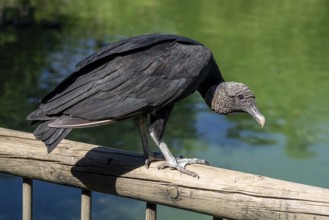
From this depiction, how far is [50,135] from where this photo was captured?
165 centimetres

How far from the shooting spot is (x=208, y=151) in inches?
232

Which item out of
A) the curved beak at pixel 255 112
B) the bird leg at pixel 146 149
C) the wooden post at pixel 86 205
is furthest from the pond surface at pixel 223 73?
the curved beak at pixel 255 112

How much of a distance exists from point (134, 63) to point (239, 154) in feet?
13.8

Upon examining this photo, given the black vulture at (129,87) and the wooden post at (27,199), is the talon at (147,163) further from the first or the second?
the wooden post at (27,199)

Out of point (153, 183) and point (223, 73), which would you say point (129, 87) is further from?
point (223, 73)

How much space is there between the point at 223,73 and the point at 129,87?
276 inches

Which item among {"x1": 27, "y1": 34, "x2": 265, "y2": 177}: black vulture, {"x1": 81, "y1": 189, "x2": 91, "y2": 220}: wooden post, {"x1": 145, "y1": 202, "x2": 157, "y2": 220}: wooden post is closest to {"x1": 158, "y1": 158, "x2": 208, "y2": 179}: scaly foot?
{"x1": 27, "y1": 34, "x2": 265, "y2": 177}: black vulture

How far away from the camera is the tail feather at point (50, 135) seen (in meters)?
1.64

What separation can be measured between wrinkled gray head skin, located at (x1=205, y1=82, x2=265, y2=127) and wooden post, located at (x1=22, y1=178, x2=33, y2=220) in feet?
2.21

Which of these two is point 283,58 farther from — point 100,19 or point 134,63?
point 134,63

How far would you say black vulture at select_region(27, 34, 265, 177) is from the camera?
1701 mm

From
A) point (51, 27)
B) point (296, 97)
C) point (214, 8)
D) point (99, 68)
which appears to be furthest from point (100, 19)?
point (99, 68)

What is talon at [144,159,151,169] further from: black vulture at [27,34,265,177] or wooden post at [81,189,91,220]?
wooden post at [81,189,91,220]

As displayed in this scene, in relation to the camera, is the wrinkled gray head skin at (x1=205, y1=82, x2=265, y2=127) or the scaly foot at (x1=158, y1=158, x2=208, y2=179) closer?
the scaly foot at (x1=158, y1=158, x2=208, y2=179)
